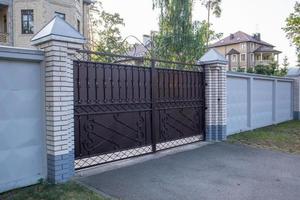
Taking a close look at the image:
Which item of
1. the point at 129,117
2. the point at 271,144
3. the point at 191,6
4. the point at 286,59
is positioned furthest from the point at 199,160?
the point at 286,59

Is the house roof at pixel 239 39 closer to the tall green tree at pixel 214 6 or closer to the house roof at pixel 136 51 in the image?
the tall green tree at pixel 214 6

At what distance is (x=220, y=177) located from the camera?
15.5 ft

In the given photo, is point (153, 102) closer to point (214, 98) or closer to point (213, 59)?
point (214, 98)

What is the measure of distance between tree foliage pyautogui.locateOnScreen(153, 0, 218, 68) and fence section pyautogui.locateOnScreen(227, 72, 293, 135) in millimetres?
8276

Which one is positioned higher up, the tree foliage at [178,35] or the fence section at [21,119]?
the tree foliage at [178,35]

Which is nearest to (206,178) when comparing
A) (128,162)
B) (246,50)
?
(128,162)

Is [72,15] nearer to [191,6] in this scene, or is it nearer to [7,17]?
[7,17]

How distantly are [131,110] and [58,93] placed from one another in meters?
1.88

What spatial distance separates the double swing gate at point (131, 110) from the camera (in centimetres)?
505

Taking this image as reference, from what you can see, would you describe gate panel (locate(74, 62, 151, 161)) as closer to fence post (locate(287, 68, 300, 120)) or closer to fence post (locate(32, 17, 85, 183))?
fence post (locate(32, 17, 85, 183))

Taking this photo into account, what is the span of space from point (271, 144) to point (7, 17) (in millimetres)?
17013

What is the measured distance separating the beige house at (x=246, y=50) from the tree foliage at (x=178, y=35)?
1368 inches

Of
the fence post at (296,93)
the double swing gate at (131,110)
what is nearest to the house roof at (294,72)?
the fence post at (296,93)

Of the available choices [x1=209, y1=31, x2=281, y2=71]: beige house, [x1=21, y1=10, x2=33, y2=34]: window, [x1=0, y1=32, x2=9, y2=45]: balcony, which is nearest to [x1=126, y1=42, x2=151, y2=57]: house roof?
[x1=21, y1=10, x2=33, y2=34]: window
